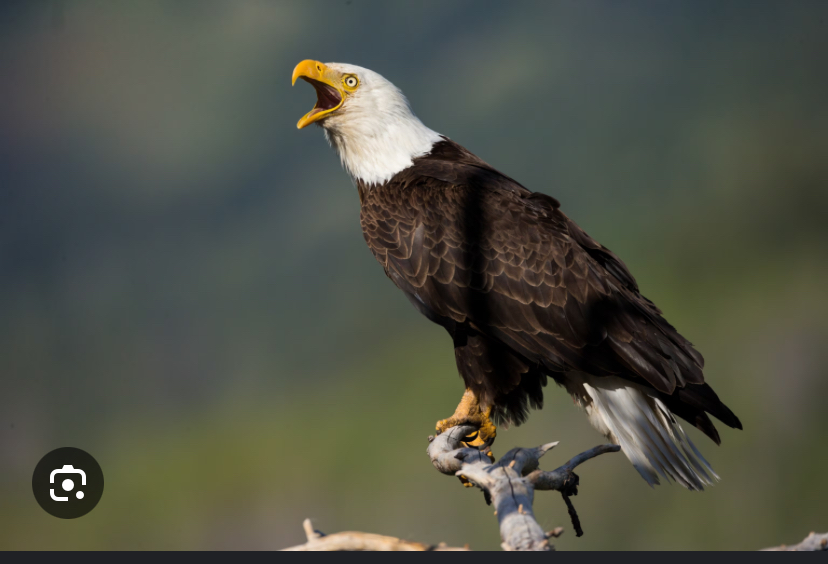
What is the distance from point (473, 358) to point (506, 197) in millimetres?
664

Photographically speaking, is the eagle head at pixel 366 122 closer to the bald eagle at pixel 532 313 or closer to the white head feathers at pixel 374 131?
the white head feathers at pixel 374 131

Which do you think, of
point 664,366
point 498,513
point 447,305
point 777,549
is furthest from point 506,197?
point 777,549

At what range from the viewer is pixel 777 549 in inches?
62.1

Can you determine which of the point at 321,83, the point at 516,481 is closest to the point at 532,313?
the point at 516,481

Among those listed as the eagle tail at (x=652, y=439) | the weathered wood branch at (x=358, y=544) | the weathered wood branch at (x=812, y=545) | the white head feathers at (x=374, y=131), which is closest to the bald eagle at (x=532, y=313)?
the eagle tail at (x=652, y=439)

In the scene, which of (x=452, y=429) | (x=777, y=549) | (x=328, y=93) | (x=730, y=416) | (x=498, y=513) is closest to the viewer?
(x=777, y=549)

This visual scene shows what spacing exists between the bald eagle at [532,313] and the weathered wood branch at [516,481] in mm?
453

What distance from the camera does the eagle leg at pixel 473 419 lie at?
277 cm

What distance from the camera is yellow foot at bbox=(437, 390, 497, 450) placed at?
9.11 feet

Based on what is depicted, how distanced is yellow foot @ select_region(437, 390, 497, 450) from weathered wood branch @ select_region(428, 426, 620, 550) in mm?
313

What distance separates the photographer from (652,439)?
8.71 feet

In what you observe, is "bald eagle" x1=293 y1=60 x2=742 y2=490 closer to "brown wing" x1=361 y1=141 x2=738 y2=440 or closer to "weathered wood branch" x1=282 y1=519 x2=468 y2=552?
"brown wing" x1=361 y1=141 x2=738 y2=440

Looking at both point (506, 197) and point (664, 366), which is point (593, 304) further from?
point (506, 197)

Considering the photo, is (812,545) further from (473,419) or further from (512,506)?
(473,419)
